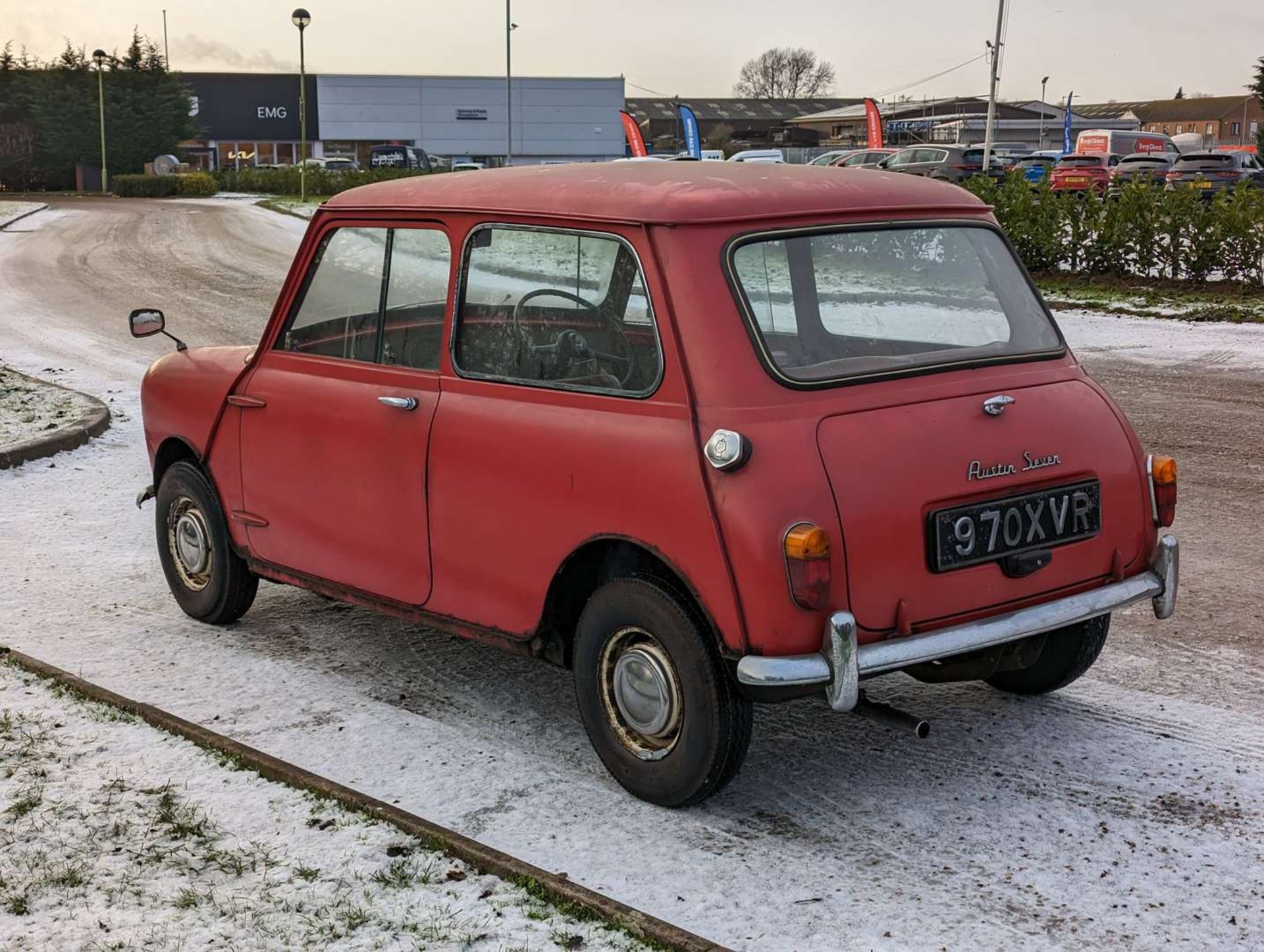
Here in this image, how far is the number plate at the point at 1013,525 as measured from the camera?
13.5 ft

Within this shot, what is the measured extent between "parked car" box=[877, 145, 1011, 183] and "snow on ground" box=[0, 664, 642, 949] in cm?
3451

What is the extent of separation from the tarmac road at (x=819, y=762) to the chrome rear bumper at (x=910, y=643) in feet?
1.63

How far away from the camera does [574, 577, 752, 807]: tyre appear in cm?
406

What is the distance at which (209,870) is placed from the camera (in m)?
3.82

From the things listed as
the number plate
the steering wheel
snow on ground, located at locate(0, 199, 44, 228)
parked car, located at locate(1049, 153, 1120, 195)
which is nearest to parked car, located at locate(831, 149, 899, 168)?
parked car, located at locate(1049, 153, 1120, 195)

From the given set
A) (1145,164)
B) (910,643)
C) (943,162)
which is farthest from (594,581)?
A: (1145,164)

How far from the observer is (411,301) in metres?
5.07

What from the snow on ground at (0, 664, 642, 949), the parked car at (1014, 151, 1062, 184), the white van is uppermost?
the white van

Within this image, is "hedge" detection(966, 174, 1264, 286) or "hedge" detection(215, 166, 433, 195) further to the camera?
"hedge" detection(215, 166, 433, 195)

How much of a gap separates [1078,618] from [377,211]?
2727mm

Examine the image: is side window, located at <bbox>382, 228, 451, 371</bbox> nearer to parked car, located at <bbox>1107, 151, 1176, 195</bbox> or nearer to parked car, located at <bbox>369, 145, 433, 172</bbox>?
parked car, located at <bbox>1107, 151, 1176, 195</bbox>

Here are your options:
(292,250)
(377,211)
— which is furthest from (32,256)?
(377,211)

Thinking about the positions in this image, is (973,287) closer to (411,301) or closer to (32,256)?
(411,301)

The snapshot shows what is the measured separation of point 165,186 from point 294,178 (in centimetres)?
461
